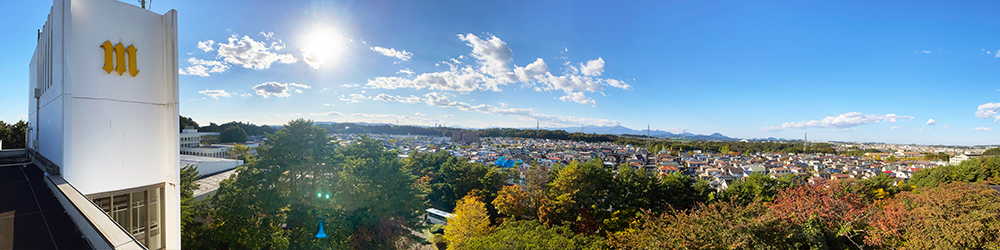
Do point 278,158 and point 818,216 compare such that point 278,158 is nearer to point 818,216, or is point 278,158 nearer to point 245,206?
point 245,206

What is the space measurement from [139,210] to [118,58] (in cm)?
246

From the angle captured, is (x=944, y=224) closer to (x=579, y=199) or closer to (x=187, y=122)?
(x=579, y=199)

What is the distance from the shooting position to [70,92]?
4355 millimetres

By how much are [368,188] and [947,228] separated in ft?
52.2

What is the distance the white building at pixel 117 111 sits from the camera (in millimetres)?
4445

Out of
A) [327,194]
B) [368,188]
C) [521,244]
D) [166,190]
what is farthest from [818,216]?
[166,190]

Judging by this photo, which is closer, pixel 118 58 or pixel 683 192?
pixel 118 58

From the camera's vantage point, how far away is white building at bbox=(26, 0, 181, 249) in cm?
445

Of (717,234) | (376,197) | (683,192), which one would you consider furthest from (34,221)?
(683,192)

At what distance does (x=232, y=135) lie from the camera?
135 ft

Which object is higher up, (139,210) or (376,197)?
(139,210)

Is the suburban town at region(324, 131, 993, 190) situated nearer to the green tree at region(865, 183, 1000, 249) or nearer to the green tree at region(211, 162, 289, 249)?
the green tree at region(211, 162, 289, 249)

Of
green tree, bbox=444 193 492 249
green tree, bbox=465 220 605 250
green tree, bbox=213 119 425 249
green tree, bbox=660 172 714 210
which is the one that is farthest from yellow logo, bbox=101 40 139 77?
green tree, bbox=660 172 714 210

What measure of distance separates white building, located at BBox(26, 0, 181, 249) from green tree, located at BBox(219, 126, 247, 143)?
4358cm
